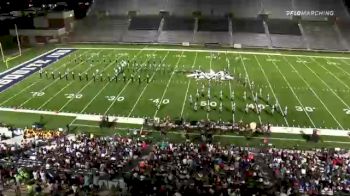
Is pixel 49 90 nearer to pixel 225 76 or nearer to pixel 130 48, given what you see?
pixel 225 76

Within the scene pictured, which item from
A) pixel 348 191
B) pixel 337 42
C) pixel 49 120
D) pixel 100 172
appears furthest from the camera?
pixel 337 42

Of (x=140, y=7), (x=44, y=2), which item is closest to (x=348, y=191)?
(x=140, y=7)

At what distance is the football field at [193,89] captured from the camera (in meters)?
25.3

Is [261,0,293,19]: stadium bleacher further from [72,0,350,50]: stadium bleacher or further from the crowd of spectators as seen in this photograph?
the crowd of spectators

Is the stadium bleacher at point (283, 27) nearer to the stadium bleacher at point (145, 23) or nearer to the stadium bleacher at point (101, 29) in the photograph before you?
the stadium bleacher at point (145, 23)

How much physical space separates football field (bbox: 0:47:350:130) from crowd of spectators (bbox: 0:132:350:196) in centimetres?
655

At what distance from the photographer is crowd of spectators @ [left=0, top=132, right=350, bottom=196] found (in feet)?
47.1

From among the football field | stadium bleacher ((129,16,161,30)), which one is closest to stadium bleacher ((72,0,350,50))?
stadium bleacher ((129,16,161,30))

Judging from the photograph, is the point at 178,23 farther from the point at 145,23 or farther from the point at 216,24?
the point at 216,24

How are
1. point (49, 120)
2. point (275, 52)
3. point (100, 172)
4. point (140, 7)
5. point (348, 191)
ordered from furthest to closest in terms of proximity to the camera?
1. point (140, 7)
2. point (275, 52)
3. point (49, 120)
4. point (100, 172)
5. point (348, 191)

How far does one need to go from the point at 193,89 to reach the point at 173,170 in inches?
583

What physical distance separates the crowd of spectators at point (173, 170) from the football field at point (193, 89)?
6551 millimetres

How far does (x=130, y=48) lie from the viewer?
151 ft

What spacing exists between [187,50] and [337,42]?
17.5 metres
